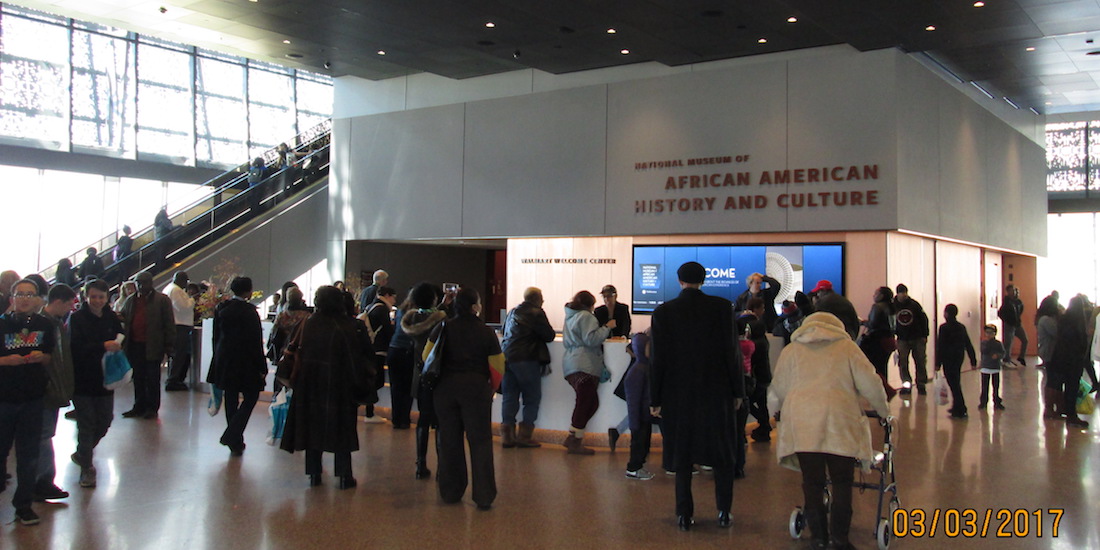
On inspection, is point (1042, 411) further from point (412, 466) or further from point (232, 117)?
point (232, 117)

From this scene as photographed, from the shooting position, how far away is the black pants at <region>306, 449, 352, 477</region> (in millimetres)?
6273

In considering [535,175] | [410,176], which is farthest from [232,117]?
[535,175]

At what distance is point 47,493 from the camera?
5.70m

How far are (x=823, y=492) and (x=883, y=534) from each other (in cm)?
38

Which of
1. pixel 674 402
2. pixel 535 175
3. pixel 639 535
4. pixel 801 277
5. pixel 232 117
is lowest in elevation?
pixel 639 535

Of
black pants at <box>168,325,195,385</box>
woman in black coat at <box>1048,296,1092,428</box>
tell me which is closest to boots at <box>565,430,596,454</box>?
woman in black coat at <box>1048,296,1092,428</box>

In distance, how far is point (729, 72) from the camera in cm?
1363

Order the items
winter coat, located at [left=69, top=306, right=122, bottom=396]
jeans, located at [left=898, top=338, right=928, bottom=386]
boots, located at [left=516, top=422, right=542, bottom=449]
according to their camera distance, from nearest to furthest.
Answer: winter coat, located at [left=69, top=306, right=122, bottom=396] < boots, located at [left=516, top=422, right=542, bottom=449] < jeans, located at [left=898, top=338, right=928, bottom=386]

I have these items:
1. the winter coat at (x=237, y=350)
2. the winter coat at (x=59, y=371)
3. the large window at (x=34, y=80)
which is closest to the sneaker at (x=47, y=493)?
the winter coat at (x=59, y=371)

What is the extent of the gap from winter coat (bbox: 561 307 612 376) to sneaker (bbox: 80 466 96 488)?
3.80m

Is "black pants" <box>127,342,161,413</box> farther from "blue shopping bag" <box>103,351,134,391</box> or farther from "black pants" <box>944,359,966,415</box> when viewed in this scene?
"black pants" <box>944,359,966,415</box>

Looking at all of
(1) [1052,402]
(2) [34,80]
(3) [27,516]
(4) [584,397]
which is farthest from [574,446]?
(2) [34,80]

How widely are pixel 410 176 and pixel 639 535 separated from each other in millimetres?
13181
